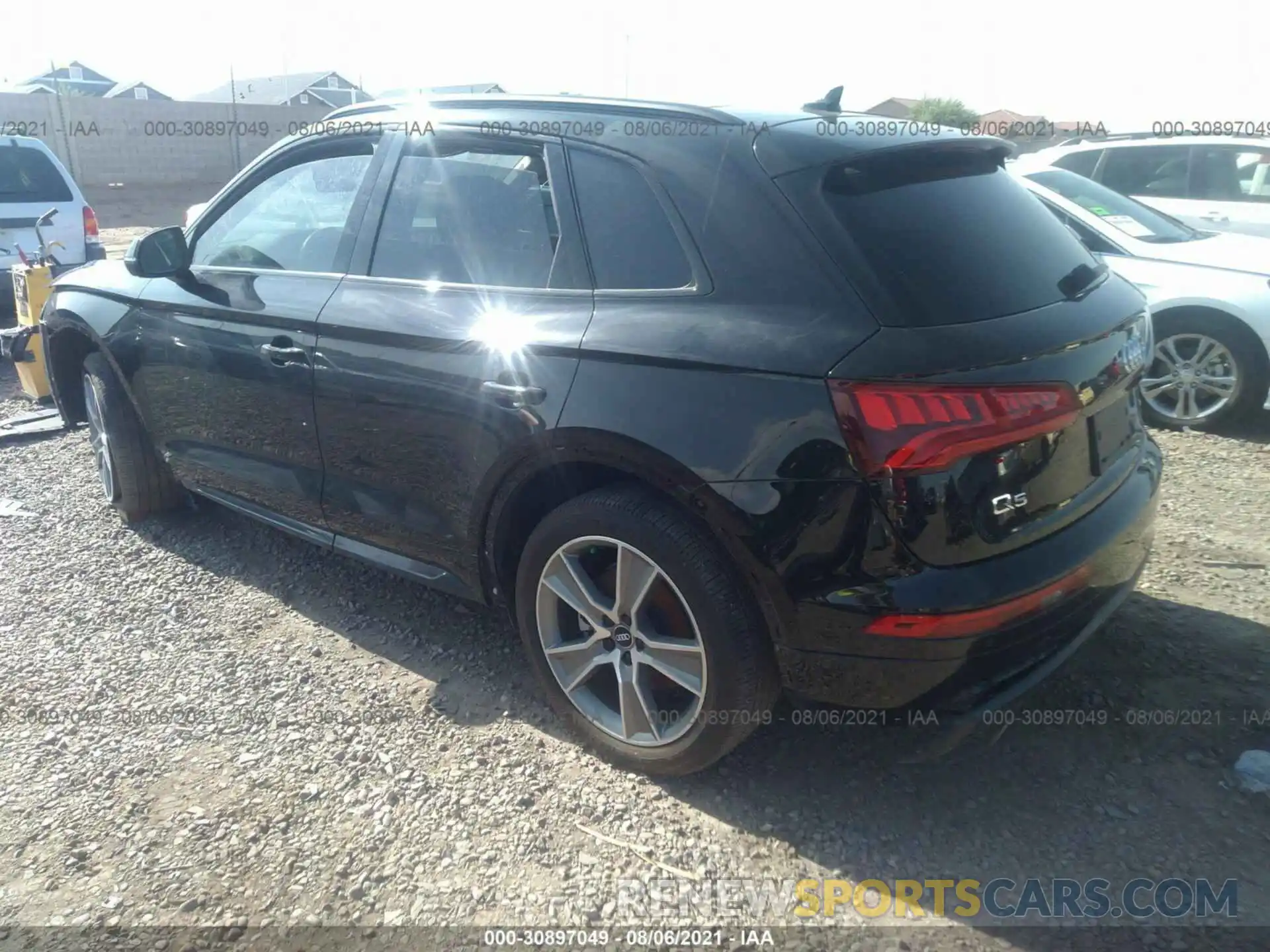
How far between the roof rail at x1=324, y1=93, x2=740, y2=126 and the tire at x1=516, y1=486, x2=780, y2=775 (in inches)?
42.0

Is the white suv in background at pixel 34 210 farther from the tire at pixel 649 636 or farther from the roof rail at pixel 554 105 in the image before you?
the tire at pixel 649 636

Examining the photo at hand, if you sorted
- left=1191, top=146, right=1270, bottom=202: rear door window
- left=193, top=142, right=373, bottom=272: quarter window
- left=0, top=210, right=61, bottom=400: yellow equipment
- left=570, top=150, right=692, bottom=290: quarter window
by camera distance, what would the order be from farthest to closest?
1. left=1191, top=146, right=1270, bottom=202: rear door window
2. left=0, top=210, right=61, bottom=400: yellow equipment
3. left=193, top=142, right=373, bottom=272: quarter window
4. left=570, top=150, right=692, bottom=290: quarter window

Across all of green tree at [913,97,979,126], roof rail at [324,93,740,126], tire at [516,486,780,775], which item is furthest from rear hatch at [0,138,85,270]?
green tree at [913,97,979,126]

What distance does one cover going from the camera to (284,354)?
10.9 feet

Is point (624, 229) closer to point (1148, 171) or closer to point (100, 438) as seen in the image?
point (100, 438)

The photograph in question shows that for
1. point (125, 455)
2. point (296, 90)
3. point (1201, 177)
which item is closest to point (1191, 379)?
point (1201, 177)

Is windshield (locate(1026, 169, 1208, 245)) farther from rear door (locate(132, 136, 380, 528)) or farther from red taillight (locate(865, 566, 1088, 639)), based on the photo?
rear door (locate(132, 136, 380, 528))

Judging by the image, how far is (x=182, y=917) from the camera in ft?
7.63

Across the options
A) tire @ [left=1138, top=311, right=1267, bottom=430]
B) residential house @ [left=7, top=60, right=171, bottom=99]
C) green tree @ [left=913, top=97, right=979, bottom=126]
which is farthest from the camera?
residential house @ [left=7, top=60, right=171, bottom=99]

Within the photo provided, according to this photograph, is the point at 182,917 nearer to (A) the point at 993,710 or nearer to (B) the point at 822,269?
(A) the point at 993,710

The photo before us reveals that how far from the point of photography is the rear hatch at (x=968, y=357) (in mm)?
2111

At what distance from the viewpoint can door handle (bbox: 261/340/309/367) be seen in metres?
3.27

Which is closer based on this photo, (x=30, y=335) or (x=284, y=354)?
(x=284, y=354)

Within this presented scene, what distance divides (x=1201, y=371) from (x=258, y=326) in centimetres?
518
